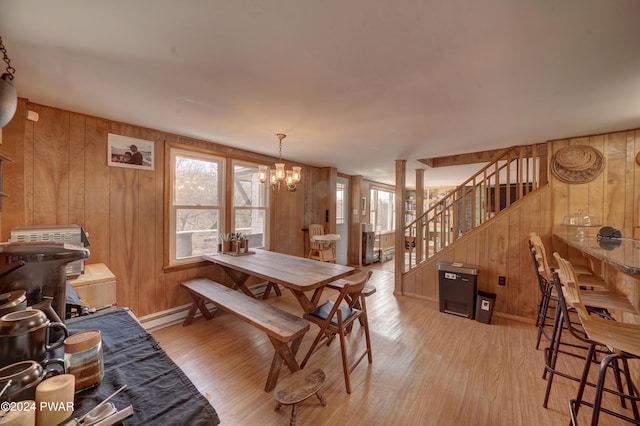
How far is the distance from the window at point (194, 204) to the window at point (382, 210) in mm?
4683

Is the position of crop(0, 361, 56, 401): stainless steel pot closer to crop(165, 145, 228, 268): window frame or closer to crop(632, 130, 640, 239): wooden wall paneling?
crop(165, 145, 228, 268): window frame

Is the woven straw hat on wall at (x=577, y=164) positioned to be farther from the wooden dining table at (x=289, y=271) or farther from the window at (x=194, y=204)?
the window at (x=194, y=204)

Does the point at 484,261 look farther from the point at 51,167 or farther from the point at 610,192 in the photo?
the point at 51,167

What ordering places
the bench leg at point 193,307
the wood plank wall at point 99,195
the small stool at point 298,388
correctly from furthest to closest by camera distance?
the bench leg at point 193,307, the wood plank wall at point 99,195, the small stool at point 298,388

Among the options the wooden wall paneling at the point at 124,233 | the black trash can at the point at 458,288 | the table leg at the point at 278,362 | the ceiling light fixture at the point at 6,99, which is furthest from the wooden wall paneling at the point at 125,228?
the black trash can at the point at 458,288

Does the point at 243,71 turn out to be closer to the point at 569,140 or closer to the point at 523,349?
the point at 523,349

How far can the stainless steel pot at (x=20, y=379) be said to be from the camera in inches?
25.4

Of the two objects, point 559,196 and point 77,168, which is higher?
point 77,168

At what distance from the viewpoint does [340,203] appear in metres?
6.21

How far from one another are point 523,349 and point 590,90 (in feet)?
7.96

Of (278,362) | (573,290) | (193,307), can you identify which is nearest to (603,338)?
(573,290)

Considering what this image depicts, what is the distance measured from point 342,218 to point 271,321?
170 inches

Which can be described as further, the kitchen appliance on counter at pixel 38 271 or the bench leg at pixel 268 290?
the bench leg at pixel 268 290

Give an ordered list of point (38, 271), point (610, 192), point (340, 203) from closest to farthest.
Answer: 1. point (38, 271)
2. point (610, 192)
3. point (340, 203)
